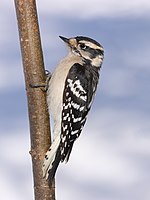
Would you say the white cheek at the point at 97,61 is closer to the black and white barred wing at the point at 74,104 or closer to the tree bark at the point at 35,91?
the black and white barred wing at the point at 74,104

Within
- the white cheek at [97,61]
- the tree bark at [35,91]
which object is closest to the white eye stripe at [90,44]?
the white cheek at [97,61]

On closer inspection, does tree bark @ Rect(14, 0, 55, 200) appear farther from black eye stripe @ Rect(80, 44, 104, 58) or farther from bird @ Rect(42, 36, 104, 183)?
black eye stripe @ Rect(80, 44, 104, 58)

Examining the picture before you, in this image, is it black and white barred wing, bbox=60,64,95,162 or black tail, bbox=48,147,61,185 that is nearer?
black tail, bbox=48,147,61,185

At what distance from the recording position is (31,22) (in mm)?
3438

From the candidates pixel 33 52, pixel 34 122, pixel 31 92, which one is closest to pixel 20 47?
pixel 33 52

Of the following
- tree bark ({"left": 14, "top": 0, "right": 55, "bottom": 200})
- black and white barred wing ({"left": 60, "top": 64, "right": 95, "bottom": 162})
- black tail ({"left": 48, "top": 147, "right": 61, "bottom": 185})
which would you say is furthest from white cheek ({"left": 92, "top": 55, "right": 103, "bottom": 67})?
black tail ({"left": 48, "top": 147, "right": 61, "bottom": 185})

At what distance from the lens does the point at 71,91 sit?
13.5 ft

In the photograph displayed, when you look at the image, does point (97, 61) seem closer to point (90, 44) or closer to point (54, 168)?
point (90, 44)

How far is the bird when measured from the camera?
3665mm

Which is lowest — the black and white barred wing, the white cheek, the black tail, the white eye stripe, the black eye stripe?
the black tail

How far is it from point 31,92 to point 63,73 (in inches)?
37.2

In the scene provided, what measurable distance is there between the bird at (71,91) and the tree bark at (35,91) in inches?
4.5

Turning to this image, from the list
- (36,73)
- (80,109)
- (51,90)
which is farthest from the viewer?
(80,109)

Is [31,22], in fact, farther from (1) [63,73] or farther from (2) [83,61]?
(2) [83,61]
